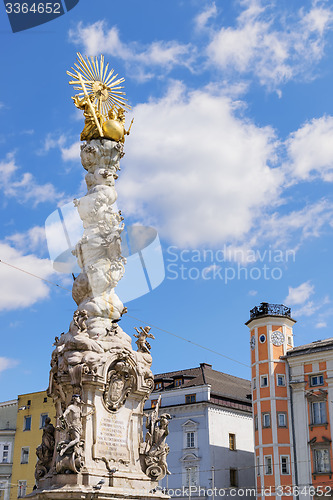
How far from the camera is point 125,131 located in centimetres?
2347

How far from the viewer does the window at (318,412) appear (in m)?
44.0

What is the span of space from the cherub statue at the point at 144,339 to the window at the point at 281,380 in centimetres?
2751

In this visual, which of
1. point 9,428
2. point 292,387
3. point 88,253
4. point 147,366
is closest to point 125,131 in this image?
point 88,253

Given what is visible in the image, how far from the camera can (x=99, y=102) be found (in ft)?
77.3

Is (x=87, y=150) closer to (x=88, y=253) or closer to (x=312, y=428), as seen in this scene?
(x=88, y=253)

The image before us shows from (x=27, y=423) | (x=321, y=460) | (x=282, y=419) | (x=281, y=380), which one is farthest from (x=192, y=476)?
(x=27, y=423)

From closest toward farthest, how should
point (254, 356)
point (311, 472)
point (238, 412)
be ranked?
point (311, 472)
point (254, 356)
point (238, 412)

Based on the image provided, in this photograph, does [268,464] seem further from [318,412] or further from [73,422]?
[73,422]

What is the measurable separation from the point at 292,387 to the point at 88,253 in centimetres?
2874

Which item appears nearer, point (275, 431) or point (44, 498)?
point (44, 498)

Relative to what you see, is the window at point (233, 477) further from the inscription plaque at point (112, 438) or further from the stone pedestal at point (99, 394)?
the inscription plaque at point (112, 438)

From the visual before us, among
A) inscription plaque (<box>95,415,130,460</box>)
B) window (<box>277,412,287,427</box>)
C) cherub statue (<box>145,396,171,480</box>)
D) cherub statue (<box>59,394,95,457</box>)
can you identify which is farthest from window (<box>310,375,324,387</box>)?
cherub statue (<box>59,394,95,457</box>)

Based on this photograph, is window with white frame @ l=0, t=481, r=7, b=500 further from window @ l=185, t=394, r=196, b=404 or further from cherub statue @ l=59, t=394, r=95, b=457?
cherub statue @ l=59, t=394, r=95, b=457

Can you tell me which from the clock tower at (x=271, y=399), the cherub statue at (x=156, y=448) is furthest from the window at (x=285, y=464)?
the cherub statue at (x=156, y=448)
